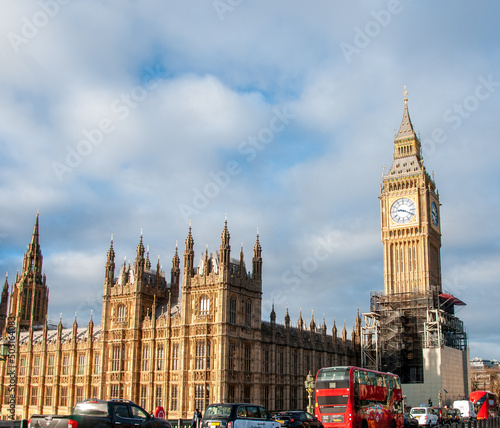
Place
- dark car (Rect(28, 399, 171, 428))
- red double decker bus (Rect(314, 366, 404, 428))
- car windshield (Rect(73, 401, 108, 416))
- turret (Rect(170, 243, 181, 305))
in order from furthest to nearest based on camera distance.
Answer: turret (Rect(170, 243, 181, 305)), red double decker bus (Rect(314, 366, 404, 428)), car windshield (Rect(73, 401, 108, 416)), dark car (Rect(28, 399, 171, 428))

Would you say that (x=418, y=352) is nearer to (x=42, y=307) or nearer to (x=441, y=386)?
(x=441, y=386)

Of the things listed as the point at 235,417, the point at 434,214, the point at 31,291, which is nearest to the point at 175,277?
the point at 31,291

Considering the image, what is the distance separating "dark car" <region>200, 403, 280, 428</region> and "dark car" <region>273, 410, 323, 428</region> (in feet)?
20.6

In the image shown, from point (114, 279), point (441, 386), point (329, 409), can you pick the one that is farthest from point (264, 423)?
point (441, 386)

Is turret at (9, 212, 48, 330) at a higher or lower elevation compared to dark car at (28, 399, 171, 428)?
higher

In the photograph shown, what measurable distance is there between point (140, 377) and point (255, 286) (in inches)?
668

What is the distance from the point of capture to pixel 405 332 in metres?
90.3

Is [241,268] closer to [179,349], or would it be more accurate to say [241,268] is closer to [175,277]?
[179,349]

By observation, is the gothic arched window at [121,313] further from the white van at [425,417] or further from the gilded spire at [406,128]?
the gilded spire at [406,128]

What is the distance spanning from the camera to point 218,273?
6650 cm

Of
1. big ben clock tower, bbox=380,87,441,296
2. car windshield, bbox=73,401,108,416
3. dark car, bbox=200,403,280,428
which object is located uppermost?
big ben clock tower, bbox=380,87,441,296

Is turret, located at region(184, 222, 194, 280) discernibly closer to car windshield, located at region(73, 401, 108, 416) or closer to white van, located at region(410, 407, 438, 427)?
white van, located at region(410, 407, 438, 427)

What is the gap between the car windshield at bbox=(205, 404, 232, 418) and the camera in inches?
1174

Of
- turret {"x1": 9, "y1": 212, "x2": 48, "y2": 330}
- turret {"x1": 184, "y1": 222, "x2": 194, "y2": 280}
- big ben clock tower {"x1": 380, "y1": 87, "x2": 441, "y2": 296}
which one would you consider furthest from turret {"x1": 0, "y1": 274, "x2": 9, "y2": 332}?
big ben clock tower {"x1": 380, "y1": 87, "x2": 441, "y2": 296}
